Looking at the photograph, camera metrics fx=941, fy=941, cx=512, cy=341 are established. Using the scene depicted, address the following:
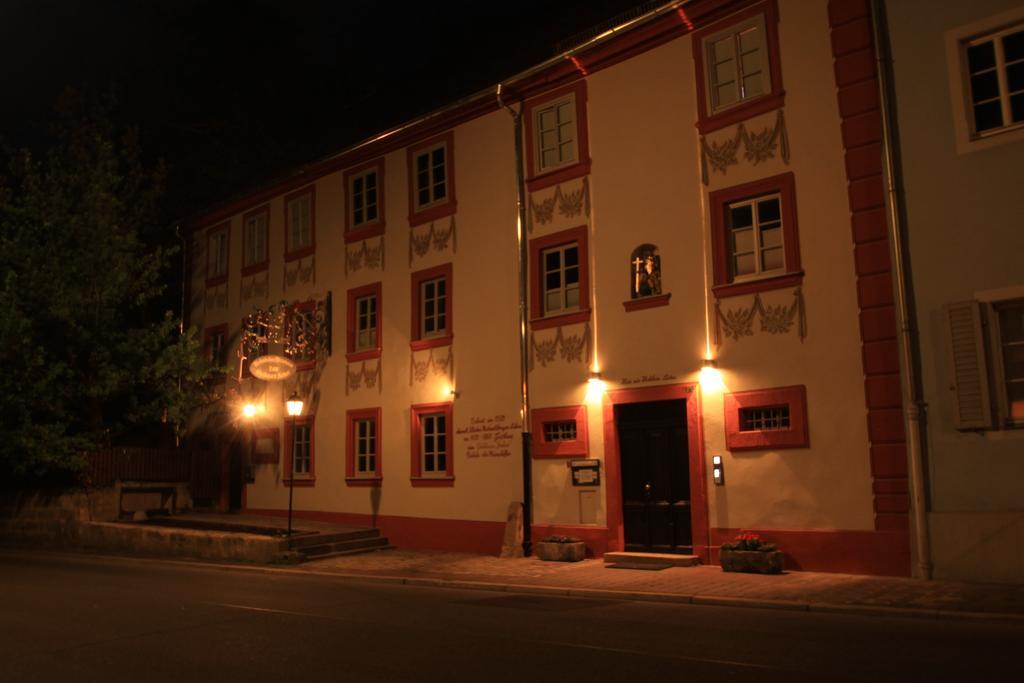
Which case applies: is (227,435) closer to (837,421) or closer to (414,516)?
(414,516)

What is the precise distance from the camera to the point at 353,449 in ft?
76.7

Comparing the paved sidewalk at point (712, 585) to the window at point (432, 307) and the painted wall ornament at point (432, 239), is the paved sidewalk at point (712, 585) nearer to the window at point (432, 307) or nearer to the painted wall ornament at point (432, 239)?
the window at point (432, 307)

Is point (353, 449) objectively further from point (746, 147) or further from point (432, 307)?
point (746, 147)

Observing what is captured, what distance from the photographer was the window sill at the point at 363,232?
23234mm

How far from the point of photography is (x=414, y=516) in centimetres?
2134

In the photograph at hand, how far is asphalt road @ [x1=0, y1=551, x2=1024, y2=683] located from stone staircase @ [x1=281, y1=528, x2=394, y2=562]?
19.0 ft

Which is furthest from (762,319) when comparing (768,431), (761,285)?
(768,431)

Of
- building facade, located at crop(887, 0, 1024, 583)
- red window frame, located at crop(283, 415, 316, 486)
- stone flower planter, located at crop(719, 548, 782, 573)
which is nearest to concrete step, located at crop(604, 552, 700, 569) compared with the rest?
stone flower planter, located at crop(719, 548, 782, 573)

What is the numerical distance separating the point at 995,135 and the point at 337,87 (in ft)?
97.9

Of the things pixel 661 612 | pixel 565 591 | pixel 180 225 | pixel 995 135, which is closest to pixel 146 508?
pixel 180 225

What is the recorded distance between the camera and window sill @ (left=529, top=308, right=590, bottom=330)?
18.2 m

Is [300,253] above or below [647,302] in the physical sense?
above

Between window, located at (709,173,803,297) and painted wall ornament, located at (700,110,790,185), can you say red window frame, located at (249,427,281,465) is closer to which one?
window, located at (709,173,803,297)

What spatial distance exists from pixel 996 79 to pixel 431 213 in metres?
12.1
